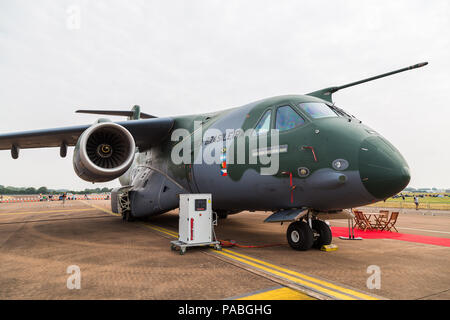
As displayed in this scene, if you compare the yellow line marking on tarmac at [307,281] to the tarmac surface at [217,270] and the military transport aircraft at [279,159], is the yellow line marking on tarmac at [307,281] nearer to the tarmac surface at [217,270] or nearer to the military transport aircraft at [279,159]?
the tarmac surface at [217,270]

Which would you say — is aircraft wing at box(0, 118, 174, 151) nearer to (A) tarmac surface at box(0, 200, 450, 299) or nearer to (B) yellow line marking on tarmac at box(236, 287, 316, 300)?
(A) tarmac surface at box(0, 200, 450, 299)

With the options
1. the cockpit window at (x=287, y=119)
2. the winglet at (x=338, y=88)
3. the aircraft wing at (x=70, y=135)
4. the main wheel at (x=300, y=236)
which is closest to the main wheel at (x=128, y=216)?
the aircraft wing at (x=70, y=135)

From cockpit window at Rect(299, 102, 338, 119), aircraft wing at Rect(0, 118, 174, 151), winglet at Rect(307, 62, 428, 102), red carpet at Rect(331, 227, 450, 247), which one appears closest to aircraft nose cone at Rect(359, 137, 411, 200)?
cockpit window at Rect(299, 102, 338, 119)

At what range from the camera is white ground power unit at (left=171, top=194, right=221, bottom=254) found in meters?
6.56

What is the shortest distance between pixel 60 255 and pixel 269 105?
586cm

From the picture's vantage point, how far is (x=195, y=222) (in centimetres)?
666

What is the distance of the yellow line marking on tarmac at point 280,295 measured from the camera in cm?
360

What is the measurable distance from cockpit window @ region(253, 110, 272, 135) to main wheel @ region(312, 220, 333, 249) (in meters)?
2.55

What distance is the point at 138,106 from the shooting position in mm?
15602

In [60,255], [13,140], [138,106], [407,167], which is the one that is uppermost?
[138,106]

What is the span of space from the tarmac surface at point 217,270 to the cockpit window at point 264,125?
9.23 feet
